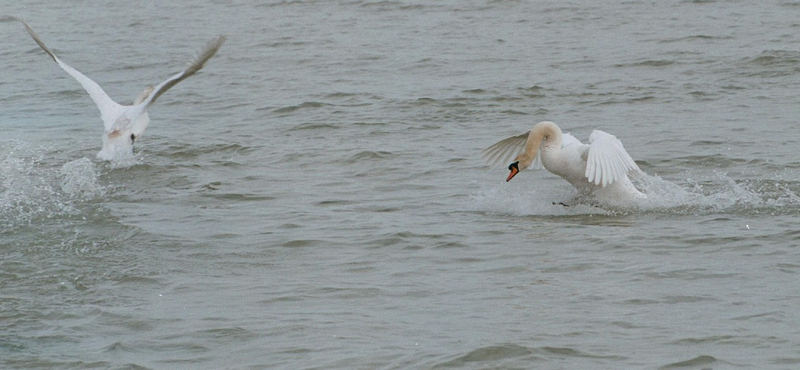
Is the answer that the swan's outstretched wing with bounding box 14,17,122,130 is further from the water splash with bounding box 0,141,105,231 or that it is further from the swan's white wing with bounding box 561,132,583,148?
the swan's white wing with bounding box 561,132,583,148

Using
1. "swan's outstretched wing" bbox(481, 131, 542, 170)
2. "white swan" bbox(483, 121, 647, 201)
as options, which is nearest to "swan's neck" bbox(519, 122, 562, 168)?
"white swan" bbox(483, 121, 647, 201)

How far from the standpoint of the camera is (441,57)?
17.1m

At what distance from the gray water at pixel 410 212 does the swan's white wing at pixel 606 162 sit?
13.0 inches

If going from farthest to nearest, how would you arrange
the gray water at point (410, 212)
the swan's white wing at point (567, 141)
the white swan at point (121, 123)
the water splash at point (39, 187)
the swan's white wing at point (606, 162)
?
the white swan at point (121, 123) < the swan's white wing at point (567, 141) < the water splash at point (39, 187) < the swan's white wing at point (606, 162) < the gray water at point (410, 212)

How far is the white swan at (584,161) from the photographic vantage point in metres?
8.19

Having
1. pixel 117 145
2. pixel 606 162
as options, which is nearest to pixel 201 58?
pixel 117 145

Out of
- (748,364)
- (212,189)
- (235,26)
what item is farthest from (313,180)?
(235,26)

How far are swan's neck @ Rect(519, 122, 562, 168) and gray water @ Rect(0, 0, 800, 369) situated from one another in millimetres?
335

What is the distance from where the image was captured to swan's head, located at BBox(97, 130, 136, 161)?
10.2m

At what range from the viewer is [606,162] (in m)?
8.17

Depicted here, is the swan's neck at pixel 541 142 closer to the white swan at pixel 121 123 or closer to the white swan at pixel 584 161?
the white swan at pixel 584 161

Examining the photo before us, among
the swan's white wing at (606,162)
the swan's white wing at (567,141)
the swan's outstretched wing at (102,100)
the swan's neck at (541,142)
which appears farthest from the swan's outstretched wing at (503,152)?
the swan's outstretched wing at (102,100)

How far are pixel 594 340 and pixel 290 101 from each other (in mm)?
9459

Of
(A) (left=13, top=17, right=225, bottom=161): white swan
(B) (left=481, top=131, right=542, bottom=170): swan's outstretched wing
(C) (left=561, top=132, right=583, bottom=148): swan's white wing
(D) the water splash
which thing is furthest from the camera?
(A) (left=13, top=17, right=225, bottom=161): white swan
